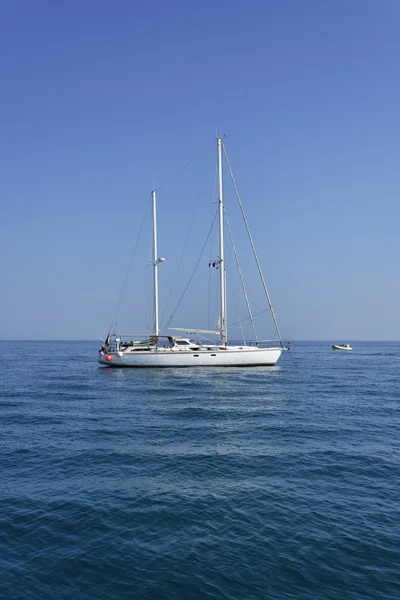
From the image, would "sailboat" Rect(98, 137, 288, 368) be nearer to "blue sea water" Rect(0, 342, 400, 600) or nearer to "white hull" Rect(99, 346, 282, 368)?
"white hull" Rect(99, 346, 282, 368)

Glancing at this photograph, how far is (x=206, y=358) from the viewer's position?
183 ft

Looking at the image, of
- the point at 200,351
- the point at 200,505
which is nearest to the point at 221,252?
the point at 200,351

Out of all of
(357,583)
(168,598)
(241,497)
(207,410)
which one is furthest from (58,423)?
(357,583)

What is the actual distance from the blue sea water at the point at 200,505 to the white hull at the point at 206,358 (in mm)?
26126

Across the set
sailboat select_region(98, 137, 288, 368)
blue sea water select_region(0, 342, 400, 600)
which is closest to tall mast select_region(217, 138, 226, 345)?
sailboat select_region(98, 137, 288, 368)

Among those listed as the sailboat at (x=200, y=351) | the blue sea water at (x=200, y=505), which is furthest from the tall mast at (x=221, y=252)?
the blue sea water at (x=200, y=505)

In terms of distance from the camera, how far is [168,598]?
29.1ft

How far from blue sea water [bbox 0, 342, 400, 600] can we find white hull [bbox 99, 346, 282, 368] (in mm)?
26126

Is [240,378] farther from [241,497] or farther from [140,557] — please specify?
[140,557]

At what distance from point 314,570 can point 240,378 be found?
3788 cm

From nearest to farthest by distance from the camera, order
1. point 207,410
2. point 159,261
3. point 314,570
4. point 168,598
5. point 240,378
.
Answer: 1. point 168,598
2. point 314,570
3. point 207,410
4. point 240,378
5. point 159,261

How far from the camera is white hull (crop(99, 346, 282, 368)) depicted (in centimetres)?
5528

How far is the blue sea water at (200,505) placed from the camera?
953 centimetres

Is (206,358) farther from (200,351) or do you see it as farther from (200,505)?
(200,505)
